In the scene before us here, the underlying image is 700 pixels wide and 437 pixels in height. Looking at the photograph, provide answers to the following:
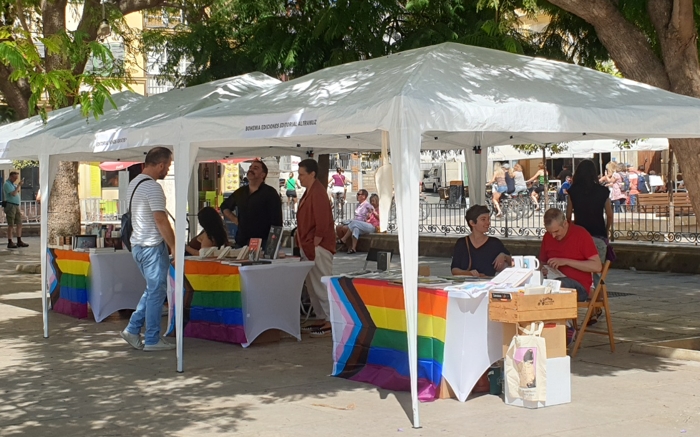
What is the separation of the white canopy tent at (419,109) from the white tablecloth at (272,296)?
1082 mm

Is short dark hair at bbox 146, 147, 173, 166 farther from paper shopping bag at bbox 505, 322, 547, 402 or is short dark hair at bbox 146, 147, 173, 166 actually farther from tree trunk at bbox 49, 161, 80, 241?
tree trunk at bbox 49, 161, 80, 241

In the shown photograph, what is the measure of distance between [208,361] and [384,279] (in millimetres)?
2045

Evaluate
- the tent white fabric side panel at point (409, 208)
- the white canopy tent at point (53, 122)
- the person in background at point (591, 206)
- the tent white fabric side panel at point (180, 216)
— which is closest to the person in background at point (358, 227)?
the white canopy tent at point (53, 122)

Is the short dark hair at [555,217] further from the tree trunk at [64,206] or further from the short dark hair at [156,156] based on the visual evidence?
the tree trunk at [64,206]

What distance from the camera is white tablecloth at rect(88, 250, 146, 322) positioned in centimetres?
1162

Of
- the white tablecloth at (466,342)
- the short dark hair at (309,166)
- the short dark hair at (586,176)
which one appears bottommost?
the white tablecloth at (466,342)

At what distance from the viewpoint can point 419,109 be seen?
6.70 metres

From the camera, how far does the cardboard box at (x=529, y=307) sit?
7.05 meters

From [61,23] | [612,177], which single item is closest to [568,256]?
[61,23]

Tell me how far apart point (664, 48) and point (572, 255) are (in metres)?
2.18

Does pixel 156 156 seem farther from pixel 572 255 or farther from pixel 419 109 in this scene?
pixel 572 255

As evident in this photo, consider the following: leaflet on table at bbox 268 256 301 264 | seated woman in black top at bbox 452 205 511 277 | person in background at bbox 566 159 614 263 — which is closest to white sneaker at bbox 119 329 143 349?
leaflet on table at bbox 268 256 301 264

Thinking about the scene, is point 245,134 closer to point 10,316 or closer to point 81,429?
point 81,429

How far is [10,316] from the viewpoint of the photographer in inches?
493
